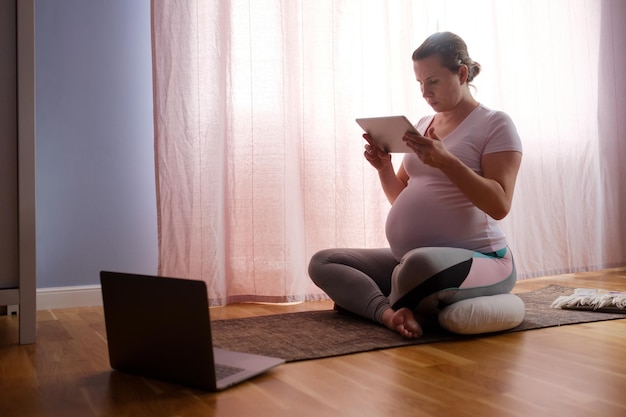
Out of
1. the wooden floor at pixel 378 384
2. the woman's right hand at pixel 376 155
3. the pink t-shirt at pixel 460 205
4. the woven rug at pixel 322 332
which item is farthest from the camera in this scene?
the woman's right hand at pixel 376 155

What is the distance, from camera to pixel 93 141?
2479 millimetres

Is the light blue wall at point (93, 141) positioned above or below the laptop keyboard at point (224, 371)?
above

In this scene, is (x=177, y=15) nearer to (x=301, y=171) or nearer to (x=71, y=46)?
(x=71, y=46)

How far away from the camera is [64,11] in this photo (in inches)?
96.3

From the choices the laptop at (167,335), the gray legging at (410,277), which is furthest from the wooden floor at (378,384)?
the gray legging at (410,277)

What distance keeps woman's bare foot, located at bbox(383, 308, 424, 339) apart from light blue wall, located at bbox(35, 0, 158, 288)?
1.07m

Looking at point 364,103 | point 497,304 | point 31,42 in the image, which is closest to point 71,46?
point 31,42

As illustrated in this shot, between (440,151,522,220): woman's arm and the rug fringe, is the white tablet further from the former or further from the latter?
the rug fringe

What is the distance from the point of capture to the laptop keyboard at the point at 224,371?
1351 mm

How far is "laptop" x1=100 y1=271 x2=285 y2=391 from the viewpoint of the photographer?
1.25 meters

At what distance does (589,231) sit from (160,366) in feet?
8.33

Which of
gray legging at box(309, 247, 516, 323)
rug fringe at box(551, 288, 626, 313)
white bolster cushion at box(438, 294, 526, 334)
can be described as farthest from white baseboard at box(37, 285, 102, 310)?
rug fringe at box(551, 288, 626, 313)

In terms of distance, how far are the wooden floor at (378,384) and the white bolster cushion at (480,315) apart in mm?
38

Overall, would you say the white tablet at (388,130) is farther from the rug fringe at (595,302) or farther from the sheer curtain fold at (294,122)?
the rug fringe at (595,302)
